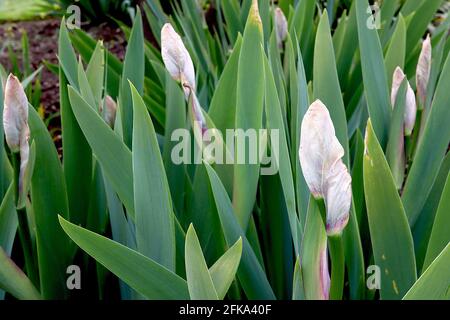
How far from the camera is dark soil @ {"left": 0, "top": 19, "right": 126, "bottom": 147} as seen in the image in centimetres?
243

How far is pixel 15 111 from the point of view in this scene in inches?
23.3

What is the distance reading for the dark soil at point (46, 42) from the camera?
95.6 inches

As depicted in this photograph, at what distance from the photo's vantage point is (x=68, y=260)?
751mm

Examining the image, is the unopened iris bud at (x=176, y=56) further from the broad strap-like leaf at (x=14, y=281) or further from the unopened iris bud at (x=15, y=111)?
the broad strap-like leaf at (x=14, y=281)

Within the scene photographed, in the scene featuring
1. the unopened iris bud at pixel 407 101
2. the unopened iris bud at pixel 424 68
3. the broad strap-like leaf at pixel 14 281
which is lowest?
the broad strap-like leaf at pixel 14 281

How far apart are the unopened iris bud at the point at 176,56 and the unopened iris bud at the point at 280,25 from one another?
0.55 metres

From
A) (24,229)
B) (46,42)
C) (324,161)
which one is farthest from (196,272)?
(46,42)

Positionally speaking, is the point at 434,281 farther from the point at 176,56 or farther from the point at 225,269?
the point at 176,56

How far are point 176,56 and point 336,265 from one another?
267 mm

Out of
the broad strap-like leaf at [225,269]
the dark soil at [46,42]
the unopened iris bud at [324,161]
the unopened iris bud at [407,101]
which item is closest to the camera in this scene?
the unopened iris bud at [324,161]

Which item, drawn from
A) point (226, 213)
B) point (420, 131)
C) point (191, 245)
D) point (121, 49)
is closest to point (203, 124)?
point (226, 213)

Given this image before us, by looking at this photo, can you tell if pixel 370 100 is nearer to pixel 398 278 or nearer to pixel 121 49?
pixel 398 278

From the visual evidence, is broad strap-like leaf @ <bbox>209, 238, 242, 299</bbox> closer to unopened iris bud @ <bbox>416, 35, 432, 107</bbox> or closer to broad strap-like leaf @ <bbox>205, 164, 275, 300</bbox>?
broad strap-like leaf @ <bbox>205, 164, 275, 300</bbox>

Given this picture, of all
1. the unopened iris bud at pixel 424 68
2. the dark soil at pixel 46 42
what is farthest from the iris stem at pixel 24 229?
the dark soil at pixel 46 42
